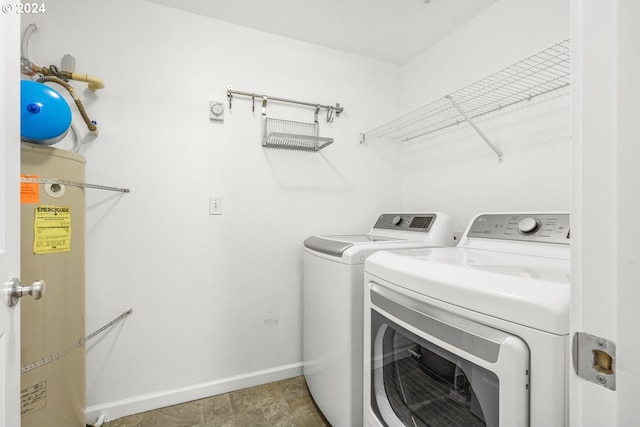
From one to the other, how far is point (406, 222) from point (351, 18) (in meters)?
1.34

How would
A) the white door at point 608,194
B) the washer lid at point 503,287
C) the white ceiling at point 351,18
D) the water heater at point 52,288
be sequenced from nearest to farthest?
the white door at point 608,194
the washer lid at point 503,287
the water heater at point 52,288
the white ceiling at point 351,18

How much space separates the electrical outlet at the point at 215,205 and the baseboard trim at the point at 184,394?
1.05 meters

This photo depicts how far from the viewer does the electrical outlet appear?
1.71 meters

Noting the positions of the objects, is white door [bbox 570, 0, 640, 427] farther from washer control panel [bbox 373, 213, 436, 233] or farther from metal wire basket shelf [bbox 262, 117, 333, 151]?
metal wire basket shelf [bbox 262, 117, 333, 151]

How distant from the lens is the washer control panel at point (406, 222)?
166 centimetres

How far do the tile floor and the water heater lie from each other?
38 centimetres

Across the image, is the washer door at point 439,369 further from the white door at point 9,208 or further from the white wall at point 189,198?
the white door at point 9,208

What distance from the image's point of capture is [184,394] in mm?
1625

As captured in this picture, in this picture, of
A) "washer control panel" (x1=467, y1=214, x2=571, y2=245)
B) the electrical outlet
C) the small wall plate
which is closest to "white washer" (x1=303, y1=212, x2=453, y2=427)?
"washer control panel" (x1=467, y1=214, x2=571, y2=245)

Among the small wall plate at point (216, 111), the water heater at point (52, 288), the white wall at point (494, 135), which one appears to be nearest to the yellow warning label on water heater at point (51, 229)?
the water heater at point (52, 288)

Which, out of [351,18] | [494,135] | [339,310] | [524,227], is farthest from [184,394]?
[351,18]

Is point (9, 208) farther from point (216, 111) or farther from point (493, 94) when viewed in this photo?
point (493, 94)

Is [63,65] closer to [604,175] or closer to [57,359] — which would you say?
[57,359]

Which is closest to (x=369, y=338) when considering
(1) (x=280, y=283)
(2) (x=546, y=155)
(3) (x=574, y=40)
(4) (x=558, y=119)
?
(1) (x=280, y=283)
